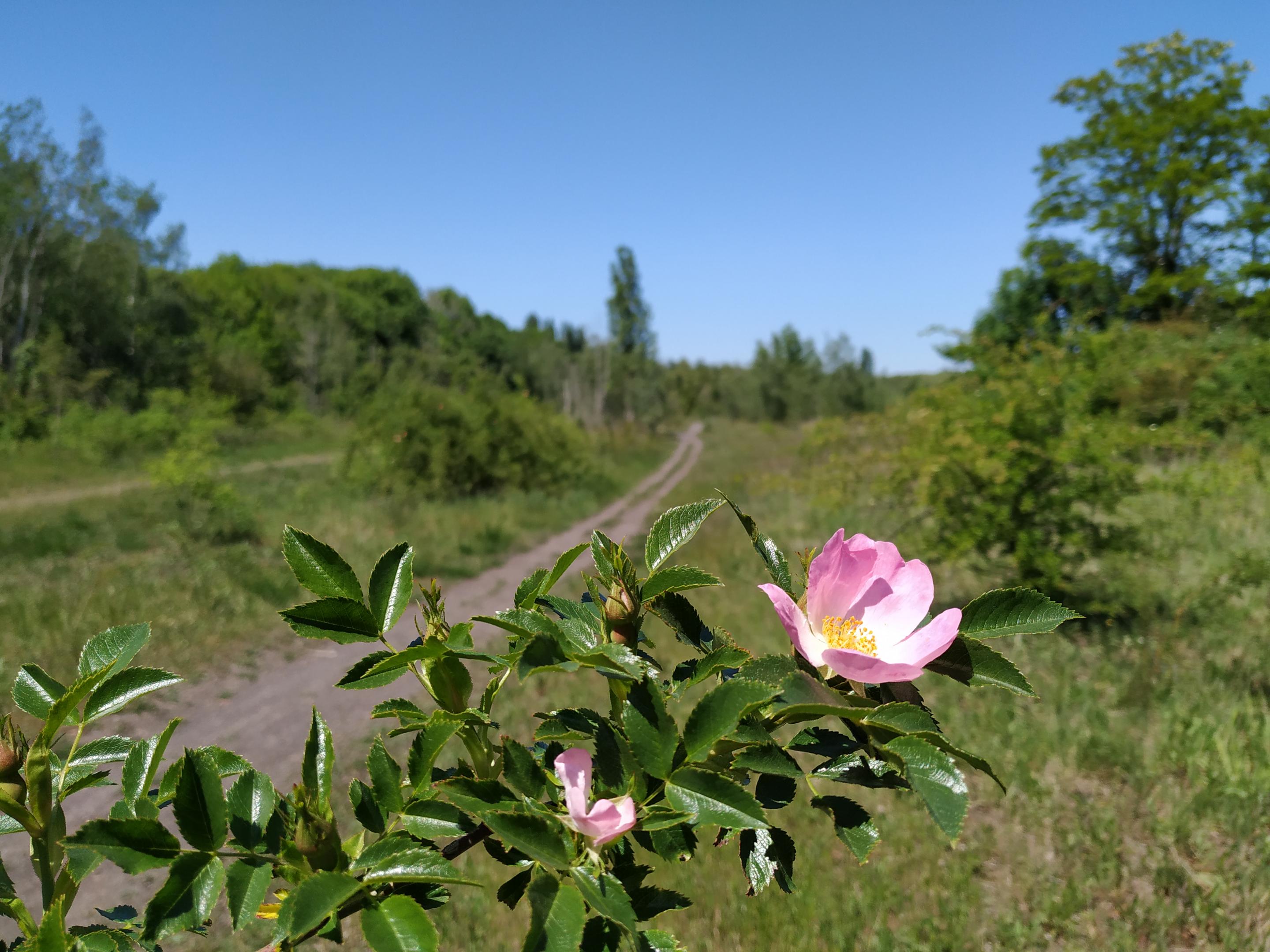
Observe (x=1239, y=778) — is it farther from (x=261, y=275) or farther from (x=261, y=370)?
(x=261, y=275)

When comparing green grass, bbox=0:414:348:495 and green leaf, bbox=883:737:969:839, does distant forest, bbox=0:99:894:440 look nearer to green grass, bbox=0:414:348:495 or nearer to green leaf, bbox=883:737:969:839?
green grass, bbox=0:414:348:495

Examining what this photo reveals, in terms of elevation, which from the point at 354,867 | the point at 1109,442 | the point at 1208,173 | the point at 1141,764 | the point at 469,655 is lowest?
the point at 1141,764

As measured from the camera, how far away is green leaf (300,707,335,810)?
0.63m

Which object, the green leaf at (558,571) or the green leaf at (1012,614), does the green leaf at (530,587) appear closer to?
the green leaf at (558,571)

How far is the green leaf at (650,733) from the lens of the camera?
0.57 m

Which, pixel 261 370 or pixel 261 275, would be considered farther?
pixel 261 275

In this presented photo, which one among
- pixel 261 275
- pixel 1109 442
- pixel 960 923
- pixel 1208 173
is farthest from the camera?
pixel 261 275

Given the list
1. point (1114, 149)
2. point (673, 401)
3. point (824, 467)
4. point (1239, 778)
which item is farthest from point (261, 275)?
point (1239, 778)

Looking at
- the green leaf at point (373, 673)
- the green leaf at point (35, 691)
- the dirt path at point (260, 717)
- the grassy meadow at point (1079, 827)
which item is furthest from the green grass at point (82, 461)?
the green leaf at point (373, 673)

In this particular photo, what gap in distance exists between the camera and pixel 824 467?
5.53 meters

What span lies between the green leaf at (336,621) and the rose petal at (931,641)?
0.49 meters

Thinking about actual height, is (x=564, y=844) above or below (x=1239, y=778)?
above

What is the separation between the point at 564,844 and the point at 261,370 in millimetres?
36324

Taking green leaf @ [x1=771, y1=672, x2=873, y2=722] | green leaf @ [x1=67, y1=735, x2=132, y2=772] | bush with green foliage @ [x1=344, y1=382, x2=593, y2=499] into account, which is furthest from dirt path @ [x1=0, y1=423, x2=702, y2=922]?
bush with green foliage @ [x1=344, y1=382, x2=593, y2=499]
